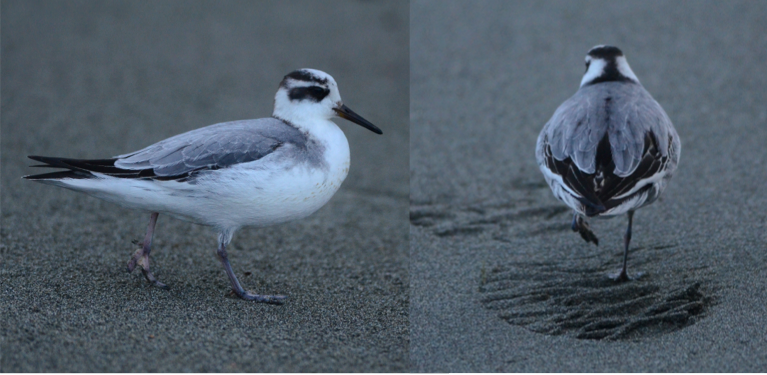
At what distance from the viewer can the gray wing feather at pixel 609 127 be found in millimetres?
4789

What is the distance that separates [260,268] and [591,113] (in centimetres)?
246

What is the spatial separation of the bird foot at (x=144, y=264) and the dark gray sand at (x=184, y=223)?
10cm

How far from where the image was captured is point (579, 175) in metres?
4.72

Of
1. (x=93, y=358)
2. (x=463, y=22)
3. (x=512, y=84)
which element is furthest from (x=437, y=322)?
(x=463, y=22)

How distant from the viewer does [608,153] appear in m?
4.78

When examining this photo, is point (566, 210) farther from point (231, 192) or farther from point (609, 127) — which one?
point (231, 192)

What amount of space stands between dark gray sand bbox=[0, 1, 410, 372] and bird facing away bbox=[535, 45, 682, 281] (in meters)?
1.27

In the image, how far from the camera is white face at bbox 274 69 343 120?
511 cm

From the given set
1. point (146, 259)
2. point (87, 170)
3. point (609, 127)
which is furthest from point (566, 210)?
point (87, 170)

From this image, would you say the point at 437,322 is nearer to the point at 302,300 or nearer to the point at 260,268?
the point at 302,300

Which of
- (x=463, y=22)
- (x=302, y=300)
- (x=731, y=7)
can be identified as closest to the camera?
(x=302, y=300)

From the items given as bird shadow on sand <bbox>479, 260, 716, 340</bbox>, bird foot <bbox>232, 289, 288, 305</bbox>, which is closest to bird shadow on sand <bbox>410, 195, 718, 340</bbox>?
bird shadow on sand <bbox>479, 260, 716, 340</bbox>

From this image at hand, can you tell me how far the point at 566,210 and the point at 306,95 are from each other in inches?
92.8

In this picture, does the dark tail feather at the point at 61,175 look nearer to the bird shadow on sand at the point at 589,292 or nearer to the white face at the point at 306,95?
the white face at the point at 306,95
